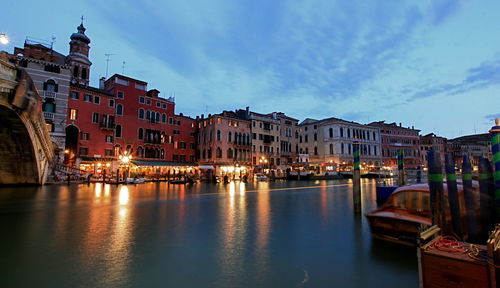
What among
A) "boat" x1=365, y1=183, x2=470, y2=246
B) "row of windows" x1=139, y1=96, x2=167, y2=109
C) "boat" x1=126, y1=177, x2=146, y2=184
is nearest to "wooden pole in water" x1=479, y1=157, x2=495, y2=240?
"boat" x1=365, y1=183, x2=470, y2=246

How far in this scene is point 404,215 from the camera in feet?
25.1

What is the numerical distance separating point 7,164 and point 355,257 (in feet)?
98.8

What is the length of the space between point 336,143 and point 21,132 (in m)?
51.2

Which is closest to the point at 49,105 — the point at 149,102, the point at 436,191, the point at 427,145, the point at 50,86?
the point at 50,86

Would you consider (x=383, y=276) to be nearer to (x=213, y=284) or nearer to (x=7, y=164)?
(x=213, y=284)

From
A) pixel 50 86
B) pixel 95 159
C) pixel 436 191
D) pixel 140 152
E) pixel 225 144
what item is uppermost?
pixel 50 86

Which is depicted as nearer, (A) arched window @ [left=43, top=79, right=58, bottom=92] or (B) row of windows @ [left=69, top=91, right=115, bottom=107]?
(A) arched window @ [left=43, top=79, right=58, bottom=92]

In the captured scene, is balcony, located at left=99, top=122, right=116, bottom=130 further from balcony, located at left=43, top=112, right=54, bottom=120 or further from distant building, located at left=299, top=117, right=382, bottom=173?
distant building, located at left=299, top=117, right=382, bottom=173

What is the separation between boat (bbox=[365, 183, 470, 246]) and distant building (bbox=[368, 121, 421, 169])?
2459 inches

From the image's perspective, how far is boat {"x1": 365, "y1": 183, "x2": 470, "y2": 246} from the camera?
721 cm

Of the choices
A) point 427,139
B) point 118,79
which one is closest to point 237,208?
point 118,79

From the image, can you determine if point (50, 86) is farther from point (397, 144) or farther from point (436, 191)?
point (397, 144)

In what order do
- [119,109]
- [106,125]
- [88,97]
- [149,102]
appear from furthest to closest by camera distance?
[149,102] → [119,109] → [106,125] → [88,97]

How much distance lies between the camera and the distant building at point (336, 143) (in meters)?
55.8
